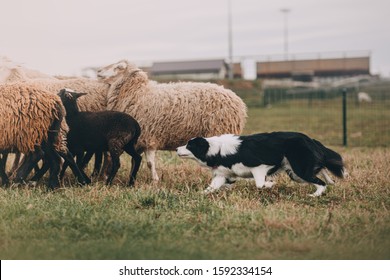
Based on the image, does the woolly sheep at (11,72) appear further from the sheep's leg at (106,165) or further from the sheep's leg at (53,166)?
the sheep's leg at (53,166)

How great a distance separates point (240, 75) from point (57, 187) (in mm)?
26374

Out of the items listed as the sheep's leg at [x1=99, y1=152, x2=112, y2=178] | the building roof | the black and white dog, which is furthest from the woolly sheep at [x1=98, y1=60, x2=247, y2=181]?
the building roof

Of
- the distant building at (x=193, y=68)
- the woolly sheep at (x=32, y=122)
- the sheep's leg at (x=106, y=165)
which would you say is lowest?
the distant building at (x=193, y=68)

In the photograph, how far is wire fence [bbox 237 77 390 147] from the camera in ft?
52.5

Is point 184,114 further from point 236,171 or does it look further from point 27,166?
point 27,166

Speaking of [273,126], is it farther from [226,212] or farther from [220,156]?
[226,212]

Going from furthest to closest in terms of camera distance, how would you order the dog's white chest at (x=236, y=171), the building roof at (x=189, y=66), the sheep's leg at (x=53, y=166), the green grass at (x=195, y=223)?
the building roof at (x=189, y=66) < the sheep's leg at (x=53, y=166) < the dog's white chest at (x=236, y=171) < the green grass at (x=195, y=223)

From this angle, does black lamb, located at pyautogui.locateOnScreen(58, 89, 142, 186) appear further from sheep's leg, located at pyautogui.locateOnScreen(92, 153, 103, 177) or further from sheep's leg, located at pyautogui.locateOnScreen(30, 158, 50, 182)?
sheep's leg, located at pyautogui.locateOnScreen(92, 153, 103, 177)

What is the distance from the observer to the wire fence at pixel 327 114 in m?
16.0

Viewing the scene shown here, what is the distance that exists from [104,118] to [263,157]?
226cm

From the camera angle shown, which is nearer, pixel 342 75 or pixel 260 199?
pixel 260 199

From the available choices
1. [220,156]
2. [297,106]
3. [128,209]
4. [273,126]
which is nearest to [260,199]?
[220,156]

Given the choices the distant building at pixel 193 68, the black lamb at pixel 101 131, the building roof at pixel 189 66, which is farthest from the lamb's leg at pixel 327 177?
the building roof at pixel 189 66

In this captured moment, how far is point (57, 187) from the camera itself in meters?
7.83
